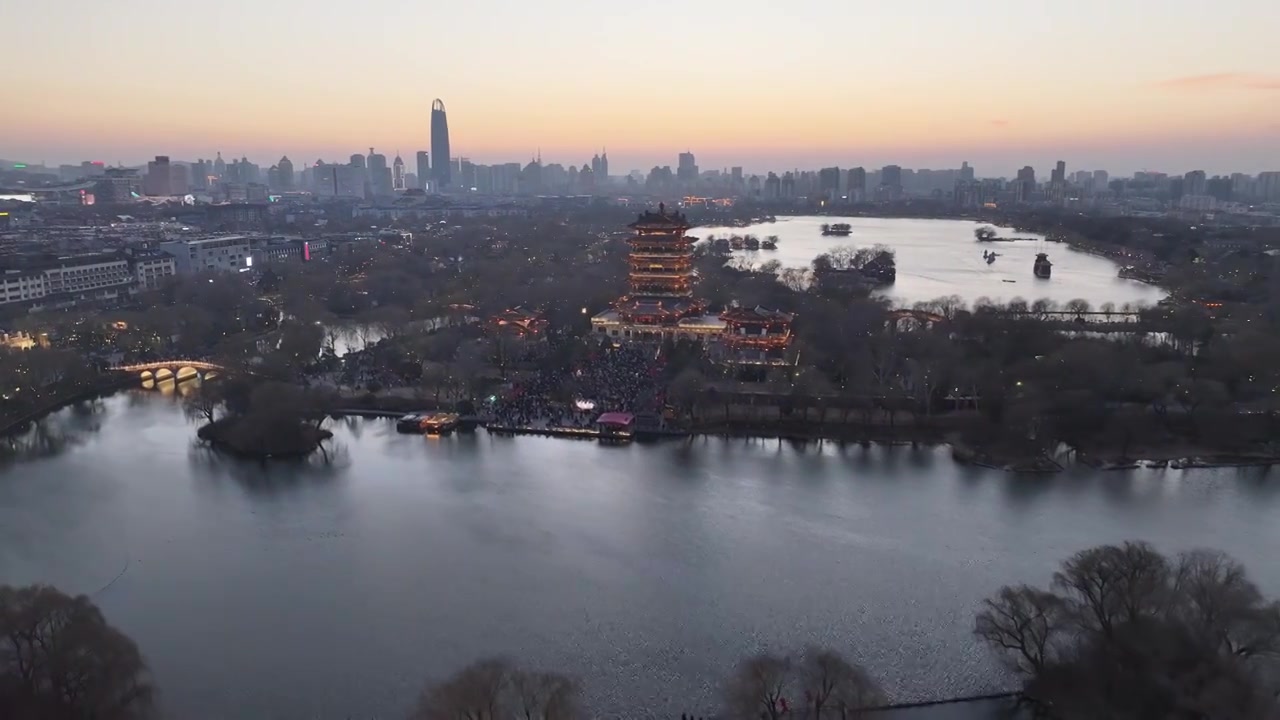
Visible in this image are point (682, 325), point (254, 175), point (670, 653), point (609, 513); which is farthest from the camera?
point (254, 175)

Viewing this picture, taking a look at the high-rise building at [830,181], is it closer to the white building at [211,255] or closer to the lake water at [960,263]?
the lake water at [960,263]

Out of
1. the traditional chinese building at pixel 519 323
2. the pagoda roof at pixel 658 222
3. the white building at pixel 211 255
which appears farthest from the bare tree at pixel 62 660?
the white building at pixel 211 255

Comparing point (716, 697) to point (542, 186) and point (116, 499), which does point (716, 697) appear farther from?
point (542, 186)

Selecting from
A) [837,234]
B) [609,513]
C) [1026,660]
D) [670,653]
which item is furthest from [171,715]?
[837,234]

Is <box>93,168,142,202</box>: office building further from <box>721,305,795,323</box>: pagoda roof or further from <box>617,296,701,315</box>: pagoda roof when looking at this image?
<box>721,305,795,323</box>: pagoda roof

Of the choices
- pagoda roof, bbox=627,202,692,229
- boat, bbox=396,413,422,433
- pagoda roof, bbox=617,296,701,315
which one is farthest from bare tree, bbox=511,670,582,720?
pagoda roof, bbox=627,202,692,229

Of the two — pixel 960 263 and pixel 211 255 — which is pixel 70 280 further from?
pixel 960 263

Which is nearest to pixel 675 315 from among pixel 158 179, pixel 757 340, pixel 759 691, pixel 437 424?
pixel 757 340
